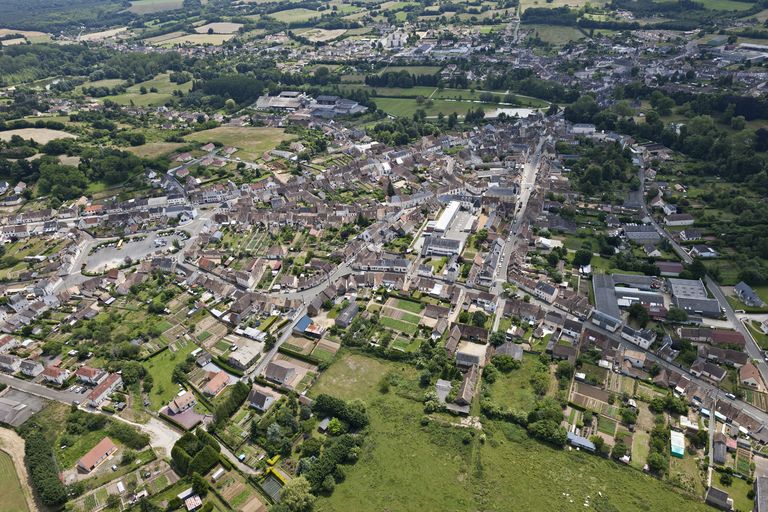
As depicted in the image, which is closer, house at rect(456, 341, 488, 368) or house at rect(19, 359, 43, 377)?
house at rect(456, 341, 488, 368)

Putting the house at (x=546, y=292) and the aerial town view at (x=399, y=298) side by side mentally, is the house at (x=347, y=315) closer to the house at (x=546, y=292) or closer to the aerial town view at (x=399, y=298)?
the aerial town view at (x=399, y=298)

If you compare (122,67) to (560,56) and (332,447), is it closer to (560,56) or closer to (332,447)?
(560,56)

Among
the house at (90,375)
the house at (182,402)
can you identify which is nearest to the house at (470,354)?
the house at (182,402)

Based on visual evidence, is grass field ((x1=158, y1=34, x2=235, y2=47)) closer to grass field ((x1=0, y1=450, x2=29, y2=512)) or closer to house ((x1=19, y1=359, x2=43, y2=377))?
house ((x1=19, y1=359, x2=43, y2=377))

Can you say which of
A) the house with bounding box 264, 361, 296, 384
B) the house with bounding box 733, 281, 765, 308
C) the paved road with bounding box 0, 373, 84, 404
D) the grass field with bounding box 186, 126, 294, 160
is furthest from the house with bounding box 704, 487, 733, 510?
the grass field with bounding box 186, 126, 294, 160

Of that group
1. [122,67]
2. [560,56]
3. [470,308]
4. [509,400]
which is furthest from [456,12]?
[509,400]
